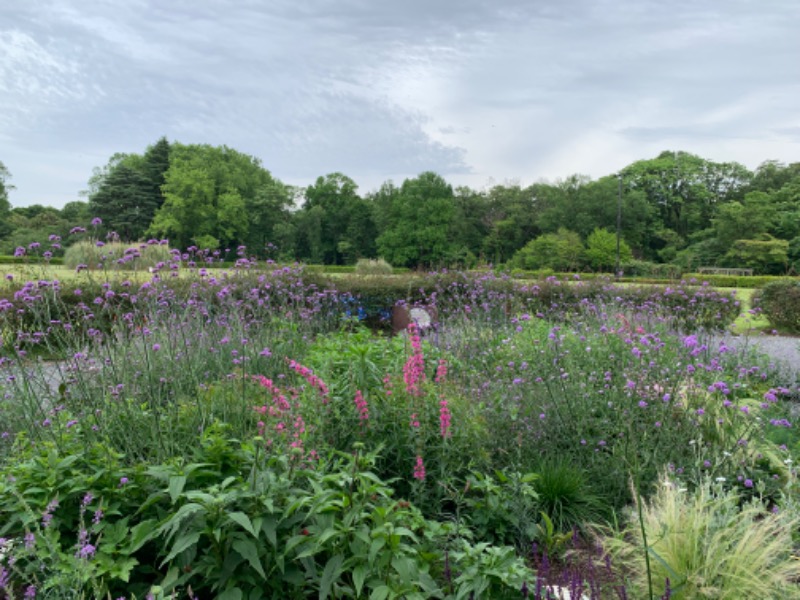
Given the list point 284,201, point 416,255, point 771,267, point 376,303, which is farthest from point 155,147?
point 771,267

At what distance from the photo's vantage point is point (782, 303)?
11867mm

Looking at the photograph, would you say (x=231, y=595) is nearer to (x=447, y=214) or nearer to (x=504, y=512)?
(x=504, y=512)

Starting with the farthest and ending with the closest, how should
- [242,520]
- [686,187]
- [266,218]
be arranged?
[266,218] < [686,187] < [242,520]

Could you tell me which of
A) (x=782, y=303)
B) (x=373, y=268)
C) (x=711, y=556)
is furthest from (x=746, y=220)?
(x=711, y=556)

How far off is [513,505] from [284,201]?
170 ft

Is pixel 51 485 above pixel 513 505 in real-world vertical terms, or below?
above

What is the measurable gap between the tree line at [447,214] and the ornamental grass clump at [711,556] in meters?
37.1

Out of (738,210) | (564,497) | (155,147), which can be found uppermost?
(155,147)

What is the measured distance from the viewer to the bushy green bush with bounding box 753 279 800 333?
38.4 ft

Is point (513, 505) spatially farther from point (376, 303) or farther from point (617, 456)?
point (376, 303)

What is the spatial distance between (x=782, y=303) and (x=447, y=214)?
114 ft

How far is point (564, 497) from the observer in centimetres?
311

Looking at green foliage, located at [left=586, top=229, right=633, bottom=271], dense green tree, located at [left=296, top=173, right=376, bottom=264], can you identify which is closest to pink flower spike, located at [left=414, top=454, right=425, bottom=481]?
green foliage, located at [left=586, top=229, right=633, bottom=271]

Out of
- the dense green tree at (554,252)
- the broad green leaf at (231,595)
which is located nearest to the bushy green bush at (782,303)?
the broad green leaf at (231,595)
